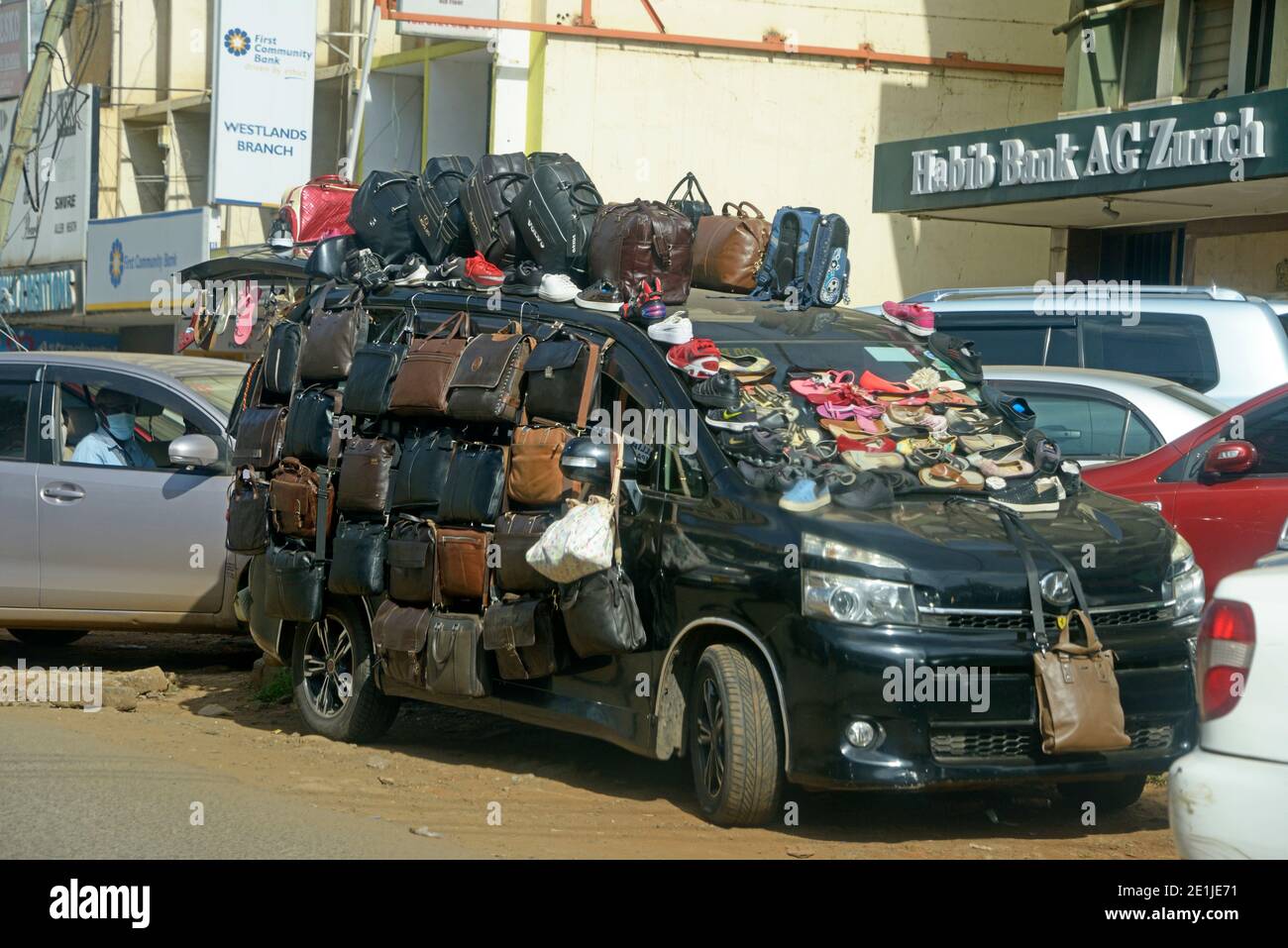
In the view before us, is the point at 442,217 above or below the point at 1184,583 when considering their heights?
above

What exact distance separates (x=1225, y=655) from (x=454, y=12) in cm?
1738

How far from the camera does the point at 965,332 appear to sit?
11.5 m

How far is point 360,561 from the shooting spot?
8102mm

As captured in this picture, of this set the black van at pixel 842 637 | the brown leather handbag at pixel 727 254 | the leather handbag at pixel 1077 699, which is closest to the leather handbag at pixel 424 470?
the black van at pixel 842 637

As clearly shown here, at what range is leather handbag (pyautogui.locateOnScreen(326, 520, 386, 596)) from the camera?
26.5 ft

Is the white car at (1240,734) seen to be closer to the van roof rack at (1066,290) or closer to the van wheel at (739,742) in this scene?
the van wheel at (739,742)

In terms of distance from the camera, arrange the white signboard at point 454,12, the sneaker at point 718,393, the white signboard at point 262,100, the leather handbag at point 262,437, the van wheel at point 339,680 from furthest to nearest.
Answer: the white signboard at point 262,100, the white signboard at point 454,12, the leather handbag at point 262,437, the van wheel at point 339,680, the sneaker at point 718,393

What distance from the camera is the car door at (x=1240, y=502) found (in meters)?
8.14

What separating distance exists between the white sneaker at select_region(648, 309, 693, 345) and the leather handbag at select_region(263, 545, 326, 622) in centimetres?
221

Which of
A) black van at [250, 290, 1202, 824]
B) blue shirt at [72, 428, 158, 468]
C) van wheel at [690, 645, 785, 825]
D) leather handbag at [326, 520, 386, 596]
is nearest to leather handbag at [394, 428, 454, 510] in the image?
leather handbag at [326, 520, 386, 596]

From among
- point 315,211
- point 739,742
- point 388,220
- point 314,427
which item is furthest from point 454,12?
point 739,742

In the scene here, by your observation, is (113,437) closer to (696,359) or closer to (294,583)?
(294,583)

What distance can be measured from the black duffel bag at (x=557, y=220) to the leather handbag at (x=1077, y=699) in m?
3.33
